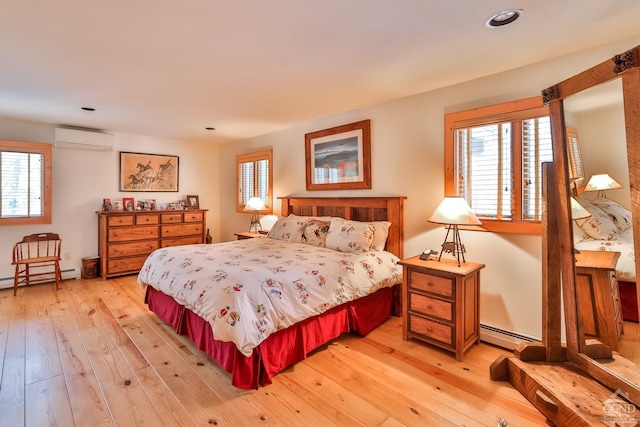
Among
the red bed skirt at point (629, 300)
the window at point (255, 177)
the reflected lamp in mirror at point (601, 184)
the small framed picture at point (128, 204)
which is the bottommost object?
the red bed skirt at point (629, 300)

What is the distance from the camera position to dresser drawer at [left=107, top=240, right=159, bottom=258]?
4.50 metres

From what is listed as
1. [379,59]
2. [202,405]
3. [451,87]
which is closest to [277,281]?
[202,405]

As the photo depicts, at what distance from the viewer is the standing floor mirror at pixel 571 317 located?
4.35 ft

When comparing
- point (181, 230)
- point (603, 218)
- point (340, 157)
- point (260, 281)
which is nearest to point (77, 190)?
point (181, 230)

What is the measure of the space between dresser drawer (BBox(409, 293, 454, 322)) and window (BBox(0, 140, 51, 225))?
4992 millimetres

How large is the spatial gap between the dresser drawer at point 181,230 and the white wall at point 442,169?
101 inches

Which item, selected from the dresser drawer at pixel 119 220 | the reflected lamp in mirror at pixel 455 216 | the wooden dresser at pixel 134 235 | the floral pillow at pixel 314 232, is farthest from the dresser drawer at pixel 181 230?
the reflected lamp in mirror at pixel 455 216

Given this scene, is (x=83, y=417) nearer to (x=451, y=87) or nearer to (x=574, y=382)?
(x=574, y=382)

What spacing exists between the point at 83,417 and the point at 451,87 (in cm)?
362

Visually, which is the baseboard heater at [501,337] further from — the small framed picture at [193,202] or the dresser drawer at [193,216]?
the small framed picture at [193,202]

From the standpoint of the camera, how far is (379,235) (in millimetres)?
3111

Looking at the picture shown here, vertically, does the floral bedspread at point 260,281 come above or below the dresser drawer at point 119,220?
below

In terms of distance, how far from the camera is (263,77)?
Result: 2.61 meters

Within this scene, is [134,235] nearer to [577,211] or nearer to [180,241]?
[180,241]
